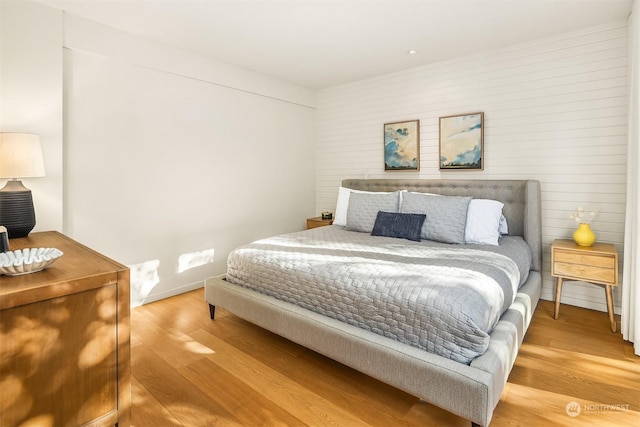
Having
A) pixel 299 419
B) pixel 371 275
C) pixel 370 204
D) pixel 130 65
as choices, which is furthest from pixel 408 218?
pixel 130 65

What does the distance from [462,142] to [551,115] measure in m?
0.82

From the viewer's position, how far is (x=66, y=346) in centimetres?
134

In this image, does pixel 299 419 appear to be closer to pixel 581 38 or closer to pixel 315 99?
pixel 581 38

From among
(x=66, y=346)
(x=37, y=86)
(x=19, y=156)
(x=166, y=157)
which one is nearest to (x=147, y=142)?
(x=166, y=157)

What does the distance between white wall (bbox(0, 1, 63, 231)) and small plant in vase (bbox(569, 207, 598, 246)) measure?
4255 millimetres

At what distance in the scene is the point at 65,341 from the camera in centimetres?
133

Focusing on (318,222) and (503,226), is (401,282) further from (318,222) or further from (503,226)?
(318,222)

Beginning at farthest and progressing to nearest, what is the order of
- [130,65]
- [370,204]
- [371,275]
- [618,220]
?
1. [370,204]
2. [130,65]
3. [618,220]
4. [371,275]

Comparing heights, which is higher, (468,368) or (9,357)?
(9,357)

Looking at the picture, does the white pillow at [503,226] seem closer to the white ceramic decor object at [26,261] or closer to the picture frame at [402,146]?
the picture frame at [402,146]

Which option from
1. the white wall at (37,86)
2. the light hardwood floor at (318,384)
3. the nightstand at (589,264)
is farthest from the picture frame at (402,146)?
the white wall at (37,86)

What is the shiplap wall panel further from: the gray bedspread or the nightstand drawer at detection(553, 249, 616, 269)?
the gray bedspread

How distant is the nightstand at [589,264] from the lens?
8.58 ft

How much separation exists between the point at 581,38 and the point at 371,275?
2.98 meters
